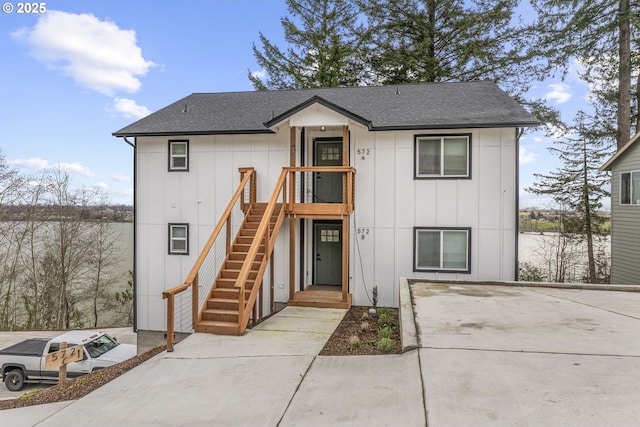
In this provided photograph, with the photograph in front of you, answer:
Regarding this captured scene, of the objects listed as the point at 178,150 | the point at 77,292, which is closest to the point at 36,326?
the point at 77,292

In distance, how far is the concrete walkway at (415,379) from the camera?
130 inches

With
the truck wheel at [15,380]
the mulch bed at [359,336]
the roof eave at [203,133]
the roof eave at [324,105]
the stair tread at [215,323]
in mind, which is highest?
the roof eave at [324,105]

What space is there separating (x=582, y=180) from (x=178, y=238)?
685 inches

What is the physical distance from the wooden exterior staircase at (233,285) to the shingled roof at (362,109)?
272 centimetres

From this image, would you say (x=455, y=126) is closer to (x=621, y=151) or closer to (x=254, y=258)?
(x=254, y=258)

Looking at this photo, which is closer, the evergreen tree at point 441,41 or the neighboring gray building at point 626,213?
the neighboring gray building at point 626,213

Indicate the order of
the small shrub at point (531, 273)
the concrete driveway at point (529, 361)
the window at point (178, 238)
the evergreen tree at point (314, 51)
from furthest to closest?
the evergreen tree at point (314, 51), the small shrub at point (531, 273), the window at point (178, 238), the concrete driveway at point (529, 361)

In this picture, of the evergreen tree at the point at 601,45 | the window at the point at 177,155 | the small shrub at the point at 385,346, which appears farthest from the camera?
the evergreen tree at the point at 601,45

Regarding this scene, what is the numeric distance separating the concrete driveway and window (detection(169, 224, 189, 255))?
6914mm

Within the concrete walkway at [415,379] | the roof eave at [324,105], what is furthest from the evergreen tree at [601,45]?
the concrete walkway at [415,379]

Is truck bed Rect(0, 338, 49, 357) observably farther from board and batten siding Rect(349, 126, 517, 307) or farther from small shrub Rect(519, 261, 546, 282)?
small shrub Rect(519, 261, 546, 282)

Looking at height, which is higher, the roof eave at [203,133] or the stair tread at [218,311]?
the roof eave at [203,133]

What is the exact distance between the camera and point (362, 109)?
10.9m

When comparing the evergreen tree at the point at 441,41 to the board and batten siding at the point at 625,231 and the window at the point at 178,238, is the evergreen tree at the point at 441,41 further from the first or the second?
the window at the point at 178,238
